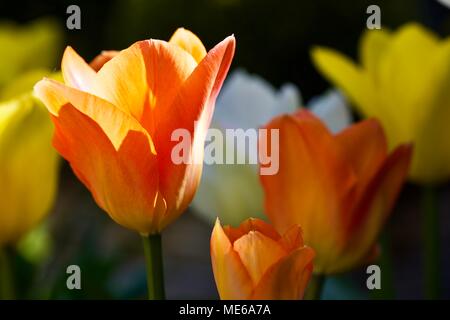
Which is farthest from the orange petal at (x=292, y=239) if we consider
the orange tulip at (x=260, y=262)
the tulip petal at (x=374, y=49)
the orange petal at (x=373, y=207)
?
the tulip petal at (x=374, y=49)

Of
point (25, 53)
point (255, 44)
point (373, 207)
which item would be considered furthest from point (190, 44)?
point (255, 44)

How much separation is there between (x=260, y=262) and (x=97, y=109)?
11 centimetres

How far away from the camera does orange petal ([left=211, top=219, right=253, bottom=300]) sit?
1.54 feet

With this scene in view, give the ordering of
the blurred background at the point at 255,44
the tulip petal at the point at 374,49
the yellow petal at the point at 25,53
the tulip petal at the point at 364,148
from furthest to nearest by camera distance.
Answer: the blurred background at the point at 255,44 → the yellow petal at the point at 25,53 → the tulip petal at the point at 374,49 → the tulip petal at the point at 364,148

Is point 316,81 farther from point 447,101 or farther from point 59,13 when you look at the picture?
point 447,101

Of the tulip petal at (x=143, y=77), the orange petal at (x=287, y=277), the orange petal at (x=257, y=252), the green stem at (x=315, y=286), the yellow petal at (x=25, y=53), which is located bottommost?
the green stem at (x=315, y=286)

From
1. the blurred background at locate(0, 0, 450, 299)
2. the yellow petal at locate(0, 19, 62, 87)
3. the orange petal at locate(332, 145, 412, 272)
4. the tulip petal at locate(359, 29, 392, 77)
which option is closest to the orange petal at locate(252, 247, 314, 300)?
the orange petal at locate(332, 145, 412, 272)

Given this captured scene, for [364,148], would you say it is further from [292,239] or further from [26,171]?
[26,171]

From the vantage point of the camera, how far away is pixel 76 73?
49 cm

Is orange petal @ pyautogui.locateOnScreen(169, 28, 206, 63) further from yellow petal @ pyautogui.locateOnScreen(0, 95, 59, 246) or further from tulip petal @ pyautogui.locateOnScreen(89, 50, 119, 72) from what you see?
yellow petal @ pyautogui.locateOnScreen(0, 95, 59, 246)

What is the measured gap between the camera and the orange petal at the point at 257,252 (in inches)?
18.2

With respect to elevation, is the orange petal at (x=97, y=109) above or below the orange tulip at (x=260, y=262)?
above

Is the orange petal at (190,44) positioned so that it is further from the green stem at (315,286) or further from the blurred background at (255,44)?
the blurred background at (255,44)
